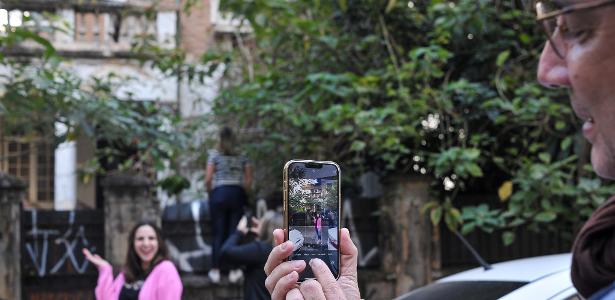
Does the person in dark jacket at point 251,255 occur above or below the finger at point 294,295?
below

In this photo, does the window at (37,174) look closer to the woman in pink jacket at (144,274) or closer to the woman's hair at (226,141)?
the woman's hair at (226,141)

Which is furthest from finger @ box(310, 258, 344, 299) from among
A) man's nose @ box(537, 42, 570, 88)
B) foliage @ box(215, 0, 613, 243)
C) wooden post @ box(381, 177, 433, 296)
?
wooden post @ box(381, 177, 433, 296)

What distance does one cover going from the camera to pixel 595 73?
1.27 metres

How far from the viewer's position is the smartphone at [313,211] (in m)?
2.05

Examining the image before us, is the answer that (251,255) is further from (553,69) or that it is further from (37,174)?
(37,174)

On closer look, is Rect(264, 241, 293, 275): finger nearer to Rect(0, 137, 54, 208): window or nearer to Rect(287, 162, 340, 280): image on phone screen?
Rect(287, 162, 340, 280): image on phone screen

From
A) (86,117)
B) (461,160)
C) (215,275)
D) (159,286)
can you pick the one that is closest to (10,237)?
(86,117)

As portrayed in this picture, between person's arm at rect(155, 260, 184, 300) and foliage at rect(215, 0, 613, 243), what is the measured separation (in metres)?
3.03

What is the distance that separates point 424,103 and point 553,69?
7.17m

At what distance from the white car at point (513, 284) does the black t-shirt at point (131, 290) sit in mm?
1887

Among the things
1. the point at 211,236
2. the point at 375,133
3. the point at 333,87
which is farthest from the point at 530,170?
the point at 211,236

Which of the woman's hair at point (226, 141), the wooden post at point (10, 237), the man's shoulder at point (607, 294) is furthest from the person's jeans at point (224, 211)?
the man's shoulder at point (607, 294)

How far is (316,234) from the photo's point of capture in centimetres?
208

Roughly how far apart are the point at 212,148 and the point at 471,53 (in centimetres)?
351
